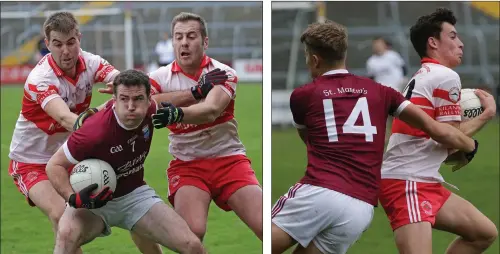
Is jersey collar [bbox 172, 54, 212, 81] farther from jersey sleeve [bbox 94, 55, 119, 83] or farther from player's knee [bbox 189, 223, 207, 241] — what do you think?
player's knee [bbox 189, 223, 207, 241]

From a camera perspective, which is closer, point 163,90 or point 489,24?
point 163,90

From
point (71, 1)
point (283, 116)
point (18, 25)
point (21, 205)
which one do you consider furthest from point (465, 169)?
point (18, 25)

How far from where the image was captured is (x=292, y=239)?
11.8 feet

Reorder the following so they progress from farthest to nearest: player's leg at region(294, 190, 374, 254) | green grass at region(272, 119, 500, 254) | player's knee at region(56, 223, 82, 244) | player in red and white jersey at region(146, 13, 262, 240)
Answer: green grass at region(272, 119, 500, 254)
player in red and white jersey at region(146, 13, 262, 240)
player's knee at region(56, 223, 82, 244)
player's leg at region(294, 190, 374, 254)

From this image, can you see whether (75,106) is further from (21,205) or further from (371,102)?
(21,205)

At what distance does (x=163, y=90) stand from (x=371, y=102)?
117cm

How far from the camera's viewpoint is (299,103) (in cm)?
357

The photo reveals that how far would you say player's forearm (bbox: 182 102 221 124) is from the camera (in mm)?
3869

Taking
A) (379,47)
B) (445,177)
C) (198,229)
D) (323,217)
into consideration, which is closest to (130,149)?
(198,229)

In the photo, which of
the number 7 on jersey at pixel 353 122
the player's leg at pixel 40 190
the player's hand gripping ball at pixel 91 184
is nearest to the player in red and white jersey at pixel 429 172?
the number 7 on jersey at pixel 353 122

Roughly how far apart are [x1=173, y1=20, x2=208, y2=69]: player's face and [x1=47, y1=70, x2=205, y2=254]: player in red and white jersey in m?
0.40

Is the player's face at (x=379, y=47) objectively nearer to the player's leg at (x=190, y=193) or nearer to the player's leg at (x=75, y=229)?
the player's leg at (x=190, y=193)

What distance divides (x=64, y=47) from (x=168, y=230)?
3.51 feet

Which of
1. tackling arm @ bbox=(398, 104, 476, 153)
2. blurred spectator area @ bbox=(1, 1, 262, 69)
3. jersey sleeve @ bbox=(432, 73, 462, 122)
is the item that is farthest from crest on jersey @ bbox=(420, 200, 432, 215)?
blurred spectator area @ bbox=(1, 1, 262, 69)
